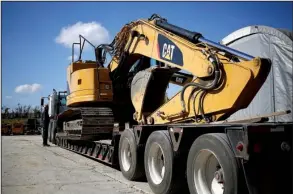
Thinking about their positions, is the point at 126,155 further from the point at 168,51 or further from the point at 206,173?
the point at 206,173

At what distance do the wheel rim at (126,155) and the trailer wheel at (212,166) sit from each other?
293 cm

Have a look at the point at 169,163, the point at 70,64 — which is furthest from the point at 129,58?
the point at 169,163

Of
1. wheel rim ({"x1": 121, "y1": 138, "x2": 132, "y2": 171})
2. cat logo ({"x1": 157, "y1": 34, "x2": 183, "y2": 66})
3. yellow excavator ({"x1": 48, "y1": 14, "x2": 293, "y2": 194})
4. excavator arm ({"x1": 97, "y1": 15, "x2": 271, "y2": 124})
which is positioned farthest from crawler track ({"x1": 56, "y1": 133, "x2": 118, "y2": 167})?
cat logo ({"x1": 157, "y1": 34, "x2": 183, "y2": 66})

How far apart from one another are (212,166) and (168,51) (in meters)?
2.77

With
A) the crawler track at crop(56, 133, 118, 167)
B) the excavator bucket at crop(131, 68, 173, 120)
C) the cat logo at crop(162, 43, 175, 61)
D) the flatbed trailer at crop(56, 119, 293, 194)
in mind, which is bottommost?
the crawler track at crop(56, 133, 118, 167)

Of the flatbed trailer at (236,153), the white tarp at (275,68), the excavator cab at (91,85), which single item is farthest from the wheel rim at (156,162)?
the white tarp at (275,68)

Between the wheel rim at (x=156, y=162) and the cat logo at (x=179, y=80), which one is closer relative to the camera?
the wheel rim at (x=156, y=162)

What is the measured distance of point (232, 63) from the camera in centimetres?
532

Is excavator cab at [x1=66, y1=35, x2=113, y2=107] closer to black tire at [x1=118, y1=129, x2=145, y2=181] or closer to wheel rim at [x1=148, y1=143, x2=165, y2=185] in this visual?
black tire at [x1=118, y1=129, x2=145, y2=181]

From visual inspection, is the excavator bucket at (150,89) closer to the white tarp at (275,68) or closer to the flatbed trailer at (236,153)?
the flatbed trailer at (236,153)

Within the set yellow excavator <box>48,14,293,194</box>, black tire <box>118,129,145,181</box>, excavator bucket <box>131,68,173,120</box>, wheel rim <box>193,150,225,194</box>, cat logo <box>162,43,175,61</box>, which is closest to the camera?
yellow excavator <box>48,14,293,194</box>

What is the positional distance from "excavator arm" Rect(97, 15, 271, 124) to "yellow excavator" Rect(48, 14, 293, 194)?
0.05ft

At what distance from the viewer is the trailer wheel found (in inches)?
163

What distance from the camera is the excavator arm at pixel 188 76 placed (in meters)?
5.21
